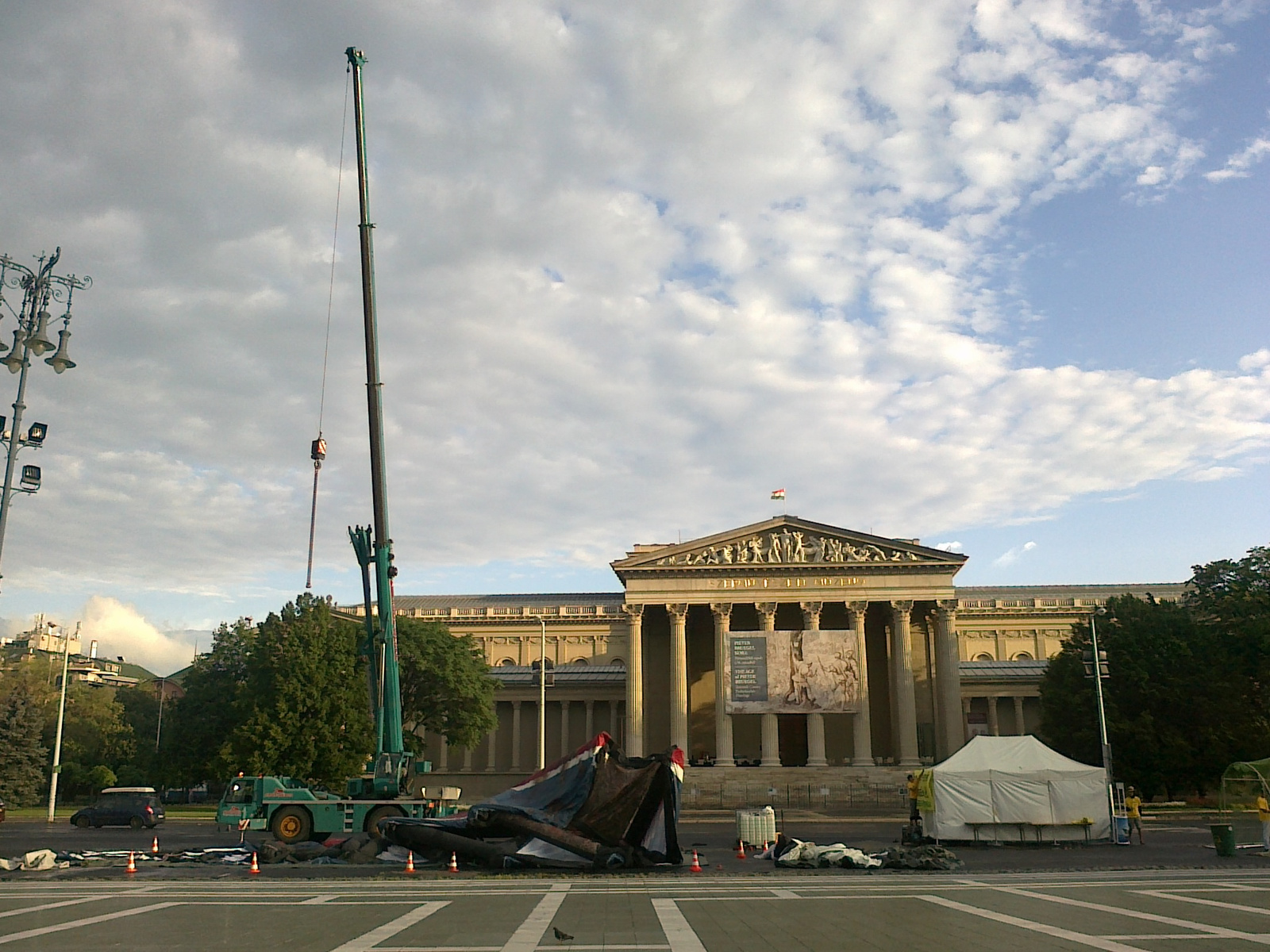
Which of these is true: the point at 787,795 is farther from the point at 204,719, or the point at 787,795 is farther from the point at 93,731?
the point at 93,731

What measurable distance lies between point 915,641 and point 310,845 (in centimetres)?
6573

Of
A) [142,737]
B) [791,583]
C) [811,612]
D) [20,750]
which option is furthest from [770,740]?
[142,737]

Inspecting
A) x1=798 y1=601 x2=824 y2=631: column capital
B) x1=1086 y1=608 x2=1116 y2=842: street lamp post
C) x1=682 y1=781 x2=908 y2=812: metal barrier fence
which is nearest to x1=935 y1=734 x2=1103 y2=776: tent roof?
x1=1086 y1=608 x2=1116 y2=842: street lamp post

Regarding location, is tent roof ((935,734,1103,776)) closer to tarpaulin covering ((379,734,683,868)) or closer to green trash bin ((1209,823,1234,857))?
green trash bin ((1209,823,1234,857))

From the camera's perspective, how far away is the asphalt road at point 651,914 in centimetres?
1349

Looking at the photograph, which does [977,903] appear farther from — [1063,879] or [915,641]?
[915,641]

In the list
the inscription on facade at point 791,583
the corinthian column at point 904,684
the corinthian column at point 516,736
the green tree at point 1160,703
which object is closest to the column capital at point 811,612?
the inscription on facade at point 791,583

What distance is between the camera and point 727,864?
27688 mm

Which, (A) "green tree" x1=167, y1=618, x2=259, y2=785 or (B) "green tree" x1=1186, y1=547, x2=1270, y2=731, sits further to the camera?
(A) "green tree" x1=167, y1=618, x2=259, y2=785

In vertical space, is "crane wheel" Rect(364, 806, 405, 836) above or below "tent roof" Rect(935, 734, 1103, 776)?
below

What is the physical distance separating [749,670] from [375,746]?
38.9m

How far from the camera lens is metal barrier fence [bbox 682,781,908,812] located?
68.4 m

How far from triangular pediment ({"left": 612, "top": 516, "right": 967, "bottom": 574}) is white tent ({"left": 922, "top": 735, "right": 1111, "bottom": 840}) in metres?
41.4

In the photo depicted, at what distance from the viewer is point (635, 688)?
7756 cm
